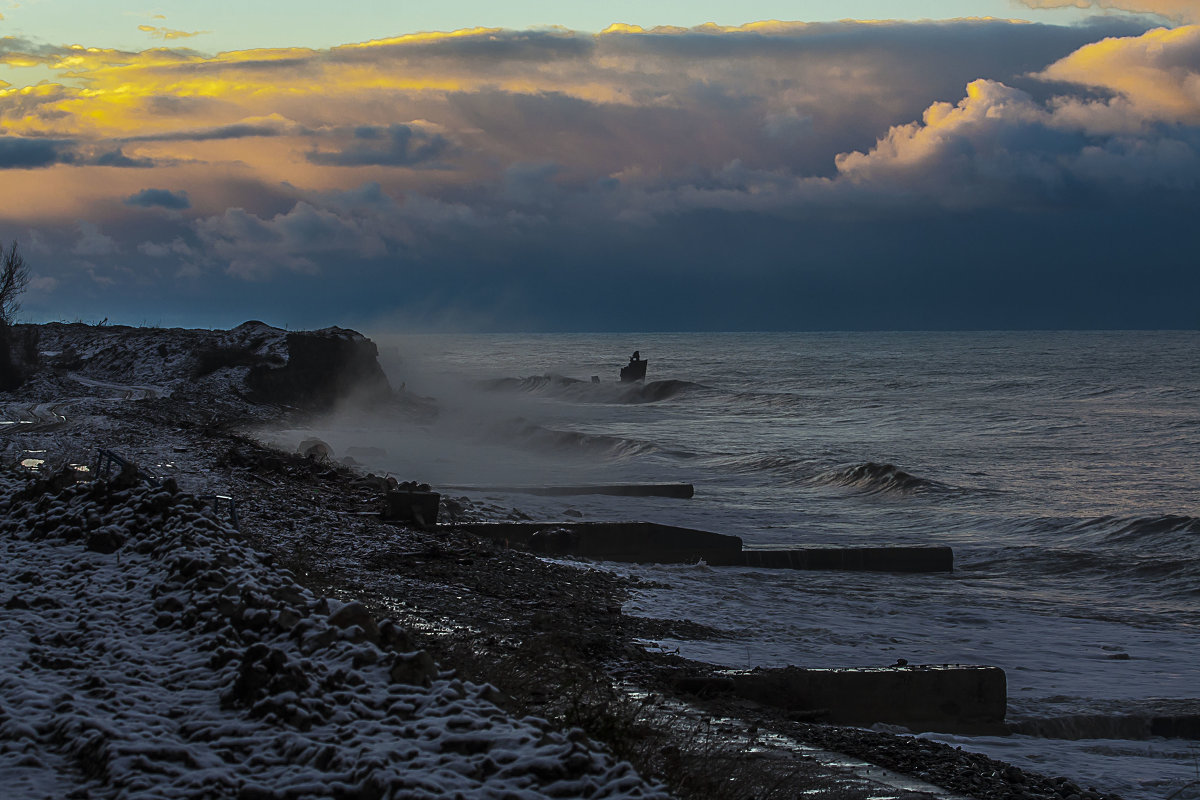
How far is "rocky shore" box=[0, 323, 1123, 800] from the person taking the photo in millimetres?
4906

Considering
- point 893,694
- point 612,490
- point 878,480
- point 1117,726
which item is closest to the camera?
point 893,694

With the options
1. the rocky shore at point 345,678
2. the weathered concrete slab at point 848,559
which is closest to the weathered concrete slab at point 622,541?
the weathered concrete slab at point 848,559

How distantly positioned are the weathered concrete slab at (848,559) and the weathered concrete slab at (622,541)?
1.07 feet

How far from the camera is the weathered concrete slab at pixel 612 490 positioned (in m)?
22.8

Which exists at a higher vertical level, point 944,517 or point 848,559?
point 848,559

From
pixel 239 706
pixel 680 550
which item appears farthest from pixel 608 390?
pixel 239 706

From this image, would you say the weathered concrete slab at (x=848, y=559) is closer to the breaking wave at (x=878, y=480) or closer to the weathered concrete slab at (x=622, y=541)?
the weathered concrete slab at (x=622, y=541)

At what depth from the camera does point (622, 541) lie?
16453mm

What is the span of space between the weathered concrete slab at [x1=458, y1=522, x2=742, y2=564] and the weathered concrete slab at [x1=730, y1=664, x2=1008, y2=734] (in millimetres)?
7269

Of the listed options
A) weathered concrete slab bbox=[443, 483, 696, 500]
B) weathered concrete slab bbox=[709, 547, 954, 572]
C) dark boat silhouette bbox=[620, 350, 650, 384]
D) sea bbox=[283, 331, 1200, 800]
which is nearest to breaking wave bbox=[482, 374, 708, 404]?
dark boat silhouette bbox=[620, 350, 650, 384]

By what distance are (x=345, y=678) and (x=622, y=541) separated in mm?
10800

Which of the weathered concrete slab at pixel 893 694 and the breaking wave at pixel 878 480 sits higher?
the weathered concrete slab at pixel 893 694

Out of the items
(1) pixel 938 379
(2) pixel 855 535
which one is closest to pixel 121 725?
(2) pixel 855 535

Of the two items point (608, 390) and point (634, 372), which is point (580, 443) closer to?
point (608, 390)
